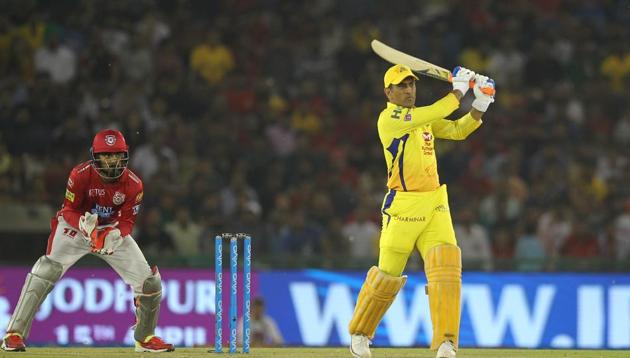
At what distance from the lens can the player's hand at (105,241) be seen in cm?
1080

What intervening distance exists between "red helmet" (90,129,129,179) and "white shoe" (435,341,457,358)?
2948 mm

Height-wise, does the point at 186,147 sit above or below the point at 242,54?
below

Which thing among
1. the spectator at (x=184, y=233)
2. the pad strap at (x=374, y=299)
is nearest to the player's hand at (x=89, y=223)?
the pad strap at (x=374, y=299)

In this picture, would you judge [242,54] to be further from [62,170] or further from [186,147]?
[62,170]

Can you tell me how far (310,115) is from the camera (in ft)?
62.6

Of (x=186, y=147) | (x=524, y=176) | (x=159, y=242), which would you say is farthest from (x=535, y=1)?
(x=159, y=242)

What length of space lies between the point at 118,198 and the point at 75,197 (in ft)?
1.11

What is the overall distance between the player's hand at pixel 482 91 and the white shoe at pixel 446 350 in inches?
71.6

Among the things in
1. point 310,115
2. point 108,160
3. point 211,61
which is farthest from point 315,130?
point 108,160

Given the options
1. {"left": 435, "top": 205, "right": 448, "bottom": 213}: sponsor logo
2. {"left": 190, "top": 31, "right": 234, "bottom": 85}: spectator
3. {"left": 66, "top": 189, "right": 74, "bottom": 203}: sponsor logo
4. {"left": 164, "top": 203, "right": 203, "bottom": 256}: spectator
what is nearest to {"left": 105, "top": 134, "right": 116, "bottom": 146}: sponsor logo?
{"left": 66, "top": 189, "right": 74, "bottom": 203}: sponsor logo

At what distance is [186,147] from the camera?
58.7ft

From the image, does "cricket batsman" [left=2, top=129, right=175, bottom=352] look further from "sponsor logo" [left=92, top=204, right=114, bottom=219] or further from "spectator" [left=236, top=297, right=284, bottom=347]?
"spectator" [left=236, top=297, right=284, bottom=347]

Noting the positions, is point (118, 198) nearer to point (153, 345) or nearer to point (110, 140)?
point (110, 140)

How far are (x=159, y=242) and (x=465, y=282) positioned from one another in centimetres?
361
